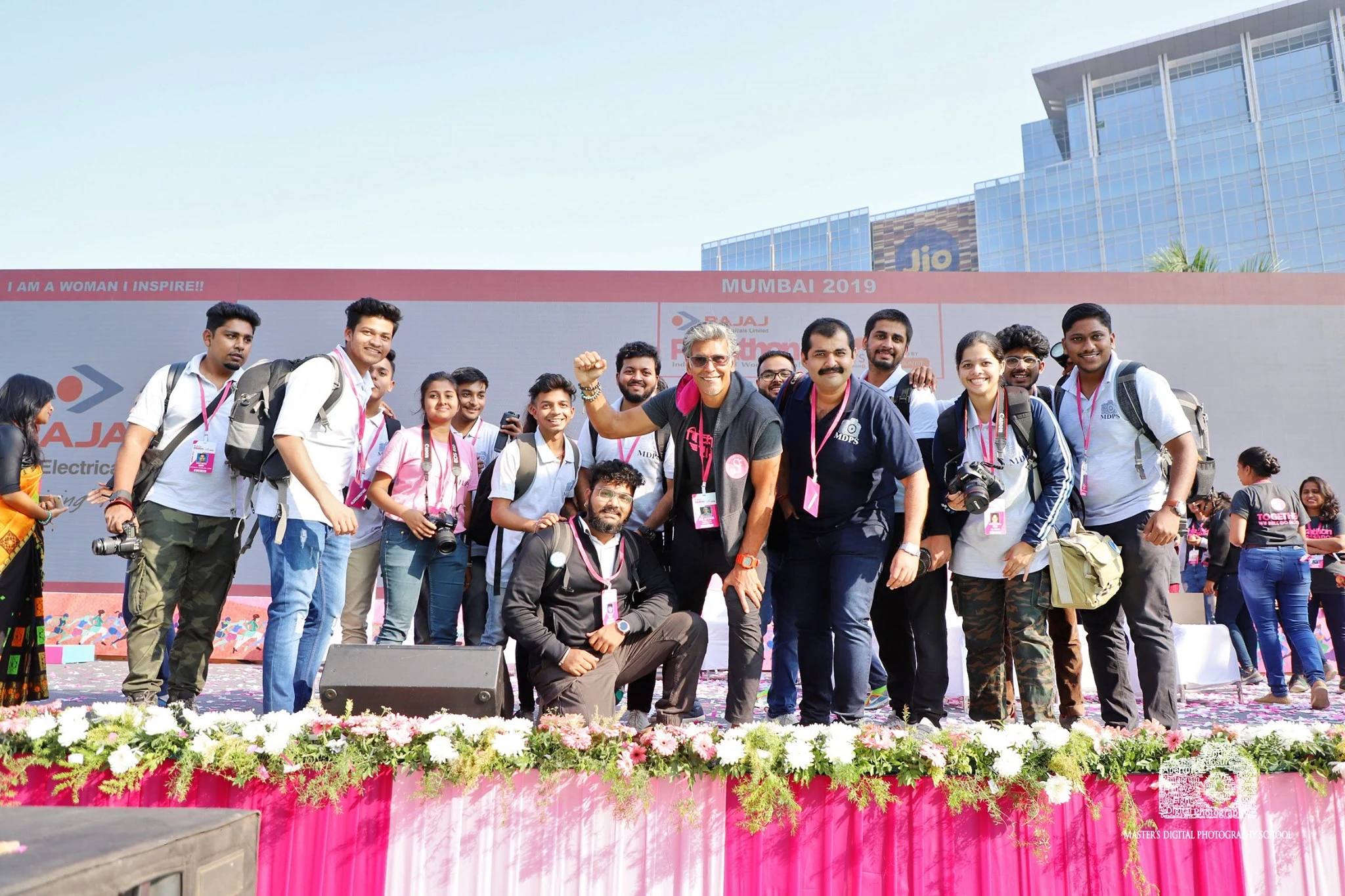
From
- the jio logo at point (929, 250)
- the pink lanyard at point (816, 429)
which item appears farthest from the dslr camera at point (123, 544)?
the jio logo at point (929, 250)

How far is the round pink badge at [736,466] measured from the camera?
2.73 metres

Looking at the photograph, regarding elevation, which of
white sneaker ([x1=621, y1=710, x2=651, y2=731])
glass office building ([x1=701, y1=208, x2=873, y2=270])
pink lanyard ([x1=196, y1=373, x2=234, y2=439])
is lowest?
white sneaker ([x1=621, y1=710, x2=651, y2=731])

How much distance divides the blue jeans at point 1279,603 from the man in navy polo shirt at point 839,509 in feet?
10.8

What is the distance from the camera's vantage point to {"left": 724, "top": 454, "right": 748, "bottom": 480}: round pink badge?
2.73 metres

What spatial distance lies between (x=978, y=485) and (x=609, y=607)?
127 centimetres

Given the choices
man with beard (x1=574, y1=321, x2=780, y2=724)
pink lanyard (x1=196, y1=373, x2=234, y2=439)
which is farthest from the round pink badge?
pink lanyard (x1=196, y1=373, x2=234, y2=439)

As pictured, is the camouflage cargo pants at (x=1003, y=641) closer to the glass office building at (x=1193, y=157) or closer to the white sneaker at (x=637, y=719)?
the white sneaker at (x=637, y=719)

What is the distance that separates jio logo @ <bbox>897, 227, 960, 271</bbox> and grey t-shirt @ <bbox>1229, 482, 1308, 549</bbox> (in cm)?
4063

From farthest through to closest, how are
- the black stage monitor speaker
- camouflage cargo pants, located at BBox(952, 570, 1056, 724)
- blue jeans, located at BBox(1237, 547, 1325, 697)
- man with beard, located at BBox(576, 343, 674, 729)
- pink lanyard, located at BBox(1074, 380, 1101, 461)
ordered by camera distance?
1. blue jeans, located at BBox(1237, 547, 1325, 697)
2. man with beard, located at BBox(576, 343, 674, 729)
3. pink lanyard, located at BBox(1074, 380, 1101, 461)
4. camouflage cargo pants, located at BBox(952, 570, 1056, 724)
5. the black stage monitor speaker

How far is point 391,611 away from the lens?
3398 mm

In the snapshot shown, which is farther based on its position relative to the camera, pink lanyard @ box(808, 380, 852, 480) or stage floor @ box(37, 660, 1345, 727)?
stage floor @ box(37, 660, 1345, 727)

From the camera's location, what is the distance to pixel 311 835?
6.42ft

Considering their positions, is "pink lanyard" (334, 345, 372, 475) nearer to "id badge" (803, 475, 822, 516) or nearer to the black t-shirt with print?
"id badge" (803, 475, 822, 516)

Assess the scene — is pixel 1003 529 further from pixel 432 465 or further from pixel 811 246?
pixel 811 246
